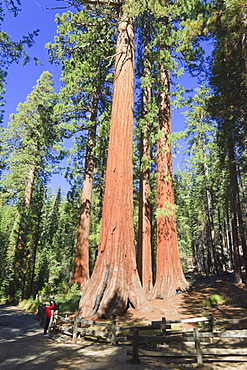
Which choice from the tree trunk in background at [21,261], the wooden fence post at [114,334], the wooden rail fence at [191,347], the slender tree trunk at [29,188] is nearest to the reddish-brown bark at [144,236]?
the wooden fence post at [114,334]

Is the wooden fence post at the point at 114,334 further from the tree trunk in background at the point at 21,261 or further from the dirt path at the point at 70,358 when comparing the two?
the tree trunk in background at the point at 21,261

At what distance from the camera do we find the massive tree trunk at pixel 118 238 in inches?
307

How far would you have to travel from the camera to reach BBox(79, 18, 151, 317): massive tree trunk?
307 inches

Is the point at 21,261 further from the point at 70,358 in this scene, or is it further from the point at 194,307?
the point at 70,358

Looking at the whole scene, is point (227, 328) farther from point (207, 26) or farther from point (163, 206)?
point (207, 26)

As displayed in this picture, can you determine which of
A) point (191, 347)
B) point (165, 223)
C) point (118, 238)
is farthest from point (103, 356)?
point (165, 223)

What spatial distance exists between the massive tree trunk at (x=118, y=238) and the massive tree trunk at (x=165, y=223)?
2.64m

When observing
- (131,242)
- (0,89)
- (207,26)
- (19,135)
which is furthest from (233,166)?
(19,135)

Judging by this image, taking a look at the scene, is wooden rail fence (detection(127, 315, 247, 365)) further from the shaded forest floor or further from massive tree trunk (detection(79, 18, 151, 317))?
massive tree trunk (detection(79, 18, 151, 317))

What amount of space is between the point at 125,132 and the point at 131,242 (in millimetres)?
4346

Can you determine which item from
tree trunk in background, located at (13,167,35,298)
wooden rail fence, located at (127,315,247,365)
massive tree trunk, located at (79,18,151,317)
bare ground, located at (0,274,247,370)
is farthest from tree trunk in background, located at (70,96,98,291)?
tree trunk in background, located at (13,167,35,298)

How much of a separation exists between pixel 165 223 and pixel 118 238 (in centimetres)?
386

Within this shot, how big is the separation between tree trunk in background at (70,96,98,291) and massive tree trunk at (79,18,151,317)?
551cm

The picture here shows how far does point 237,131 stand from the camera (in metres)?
13.0
